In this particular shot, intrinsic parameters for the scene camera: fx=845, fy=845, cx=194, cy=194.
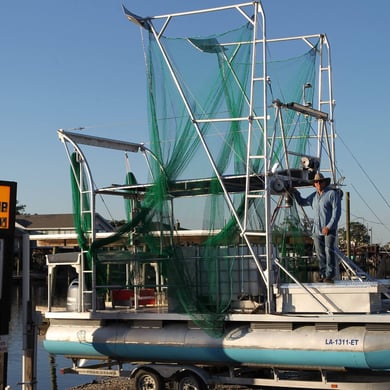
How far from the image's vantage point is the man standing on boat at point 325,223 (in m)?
14.5

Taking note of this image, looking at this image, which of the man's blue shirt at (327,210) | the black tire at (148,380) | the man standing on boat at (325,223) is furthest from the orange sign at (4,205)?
the man's blue shirt at (327,210)

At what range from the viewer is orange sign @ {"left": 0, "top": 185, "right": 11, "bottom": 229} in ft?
47.2

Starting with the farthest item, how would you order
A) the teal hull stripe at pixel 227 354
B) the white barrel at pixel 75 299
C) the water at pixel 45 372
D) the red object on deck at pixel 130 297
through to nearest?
the water at pixel 45 372 → the red object on deck at pixel 130 297 → the white barrel at pixel 75 299 → the teal hull stripe at pixel 227 354

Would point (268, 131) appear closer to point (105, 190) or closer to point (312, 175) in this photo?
point (312, 175)

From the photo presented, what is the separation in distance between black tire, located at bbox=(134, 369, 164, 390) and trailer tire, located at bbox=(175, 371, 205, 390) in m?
0.37

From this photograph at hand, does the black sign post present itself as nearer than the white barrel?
Yes

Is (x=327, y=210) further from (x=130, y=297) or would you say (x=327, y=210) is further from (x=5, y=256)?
(x=5, y=256)

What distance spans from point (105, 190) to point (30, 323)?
307 centimetres

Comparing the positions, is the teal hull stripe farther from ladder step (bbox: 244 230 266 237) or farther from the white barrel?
ladder step (bbox: 244 230 266 237)

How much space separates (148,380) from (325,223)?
4.25m

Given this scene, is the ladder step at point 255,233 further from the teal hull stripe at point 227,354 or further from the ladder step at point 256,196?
the teal hull stripe at point 227,354

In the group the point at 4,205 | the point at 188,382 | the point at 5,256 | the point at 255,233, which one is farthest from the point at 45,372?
the point at 255,233

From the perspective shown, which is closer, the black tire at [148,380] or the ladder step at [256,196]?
the ladder step at [256,196]

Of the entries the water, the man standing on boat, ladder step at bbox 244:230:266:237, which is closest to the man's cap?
the man standing on boat
